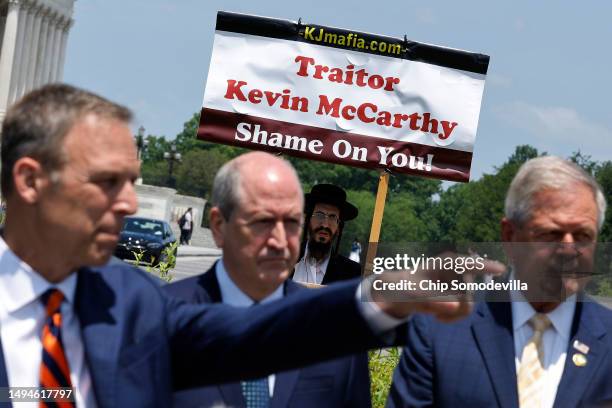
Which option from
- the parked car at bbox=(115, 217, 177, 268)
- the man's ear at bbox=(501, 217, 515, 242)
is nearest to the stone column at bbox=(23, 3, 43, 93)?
the parked car at bbox=(115, 217, 177, 268)

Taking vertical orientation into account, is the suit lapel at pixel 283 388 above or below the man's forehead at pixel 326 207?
below

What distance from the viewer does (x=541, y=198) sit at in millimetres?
3834

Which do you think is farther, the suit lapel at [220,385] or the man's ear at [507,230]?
the man's ear at [507,230]

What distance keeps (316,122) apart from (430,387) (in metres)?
3.88

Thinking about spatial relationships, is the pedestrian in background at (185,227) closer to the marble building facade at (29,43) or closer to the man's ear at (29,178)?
the marble building facade at (29,43)

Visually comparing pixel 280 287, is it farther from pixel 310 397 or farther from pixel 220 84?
pixel 220 84

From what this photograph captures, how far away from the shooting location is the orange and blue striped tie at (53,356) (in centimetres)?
268

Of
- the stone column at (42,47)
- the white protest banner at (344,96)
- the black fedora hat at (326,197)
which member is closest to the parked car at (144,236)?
the black fedora hat at (326,197)

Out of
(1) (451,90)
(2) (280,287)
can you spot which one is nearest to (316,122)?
(1) (451,90)

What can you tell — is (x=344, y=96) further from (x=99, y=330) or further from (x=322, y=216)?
(x=99, y=330)

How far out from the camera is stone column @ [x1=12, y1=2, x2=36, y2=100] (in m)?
71.4

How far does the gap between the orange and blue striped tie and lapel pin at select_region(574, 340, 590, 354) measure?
1.84 metres

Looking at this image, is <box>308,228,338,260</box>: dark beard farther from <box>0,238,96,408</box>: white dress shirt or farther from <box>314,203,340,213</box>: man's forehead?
<box>0,238,96,408</box>: white dress shirt

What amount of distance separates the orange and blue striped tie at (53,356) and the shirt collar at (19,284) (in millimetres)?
41
